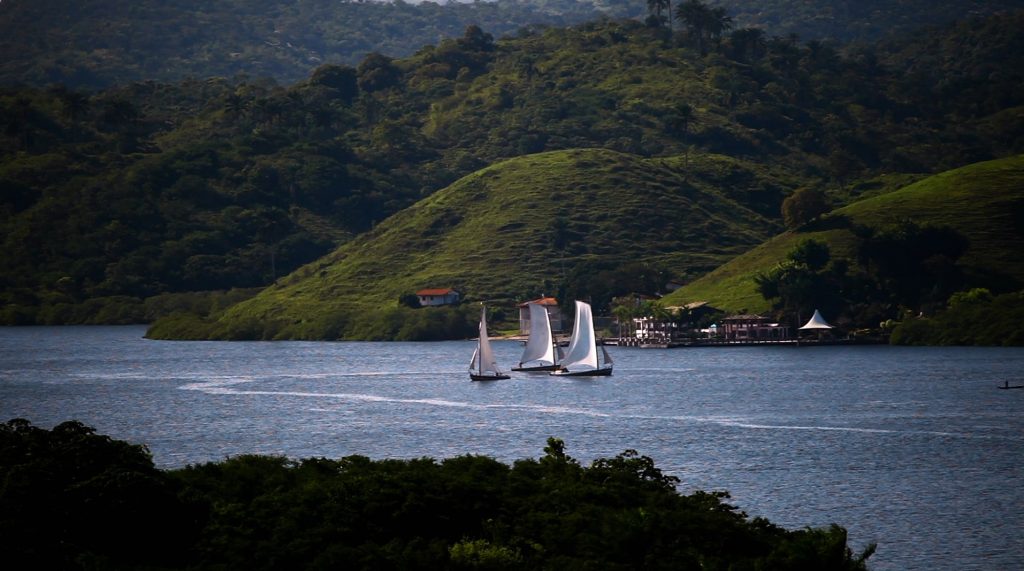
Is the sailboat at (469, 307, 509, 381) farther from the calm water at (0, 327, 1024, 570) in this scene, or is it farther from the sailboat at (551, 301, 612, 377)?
the sailboat at (551, 301, 612, 377)

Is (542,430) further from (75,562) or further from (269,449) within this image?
(75,562)

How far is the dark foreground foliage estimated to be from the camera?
145ft

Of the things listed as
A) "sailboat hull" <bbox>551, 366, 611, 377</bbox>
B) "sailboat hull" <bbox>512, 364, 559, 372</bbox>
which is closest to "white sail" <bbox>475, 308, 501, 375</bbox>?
"sailboat hull" <bbox>551, 366, 611, 377</bbox>

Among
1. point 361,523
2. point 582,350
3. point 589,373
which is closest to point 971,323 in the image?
point 582,350

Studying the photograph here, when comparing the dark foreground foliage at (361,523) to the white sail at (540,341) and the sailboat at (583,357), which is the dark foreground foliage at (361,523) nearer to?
the sailboat at (583,357)

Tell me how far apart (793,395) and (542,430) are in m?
32.5

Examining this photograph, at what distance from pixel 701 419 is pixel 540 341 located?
49.6m

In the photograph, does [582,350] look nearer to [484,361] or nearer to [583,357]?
[583,357]

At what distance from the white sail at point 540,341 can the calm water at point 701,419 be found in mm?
7674

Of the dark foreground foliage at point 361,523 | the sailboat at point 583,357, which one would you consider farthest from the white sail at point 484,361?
the dark foreground foliage at point 361,523

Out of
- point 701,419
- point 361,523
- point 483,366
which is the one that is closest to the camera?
point 361,523

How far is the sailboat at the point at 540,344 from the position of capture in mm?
152250

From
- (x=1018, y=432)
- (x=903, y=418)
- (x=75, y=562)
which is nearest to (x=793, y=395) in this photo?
(x=903, y=418)

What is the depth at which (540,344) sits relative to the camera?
506ft
